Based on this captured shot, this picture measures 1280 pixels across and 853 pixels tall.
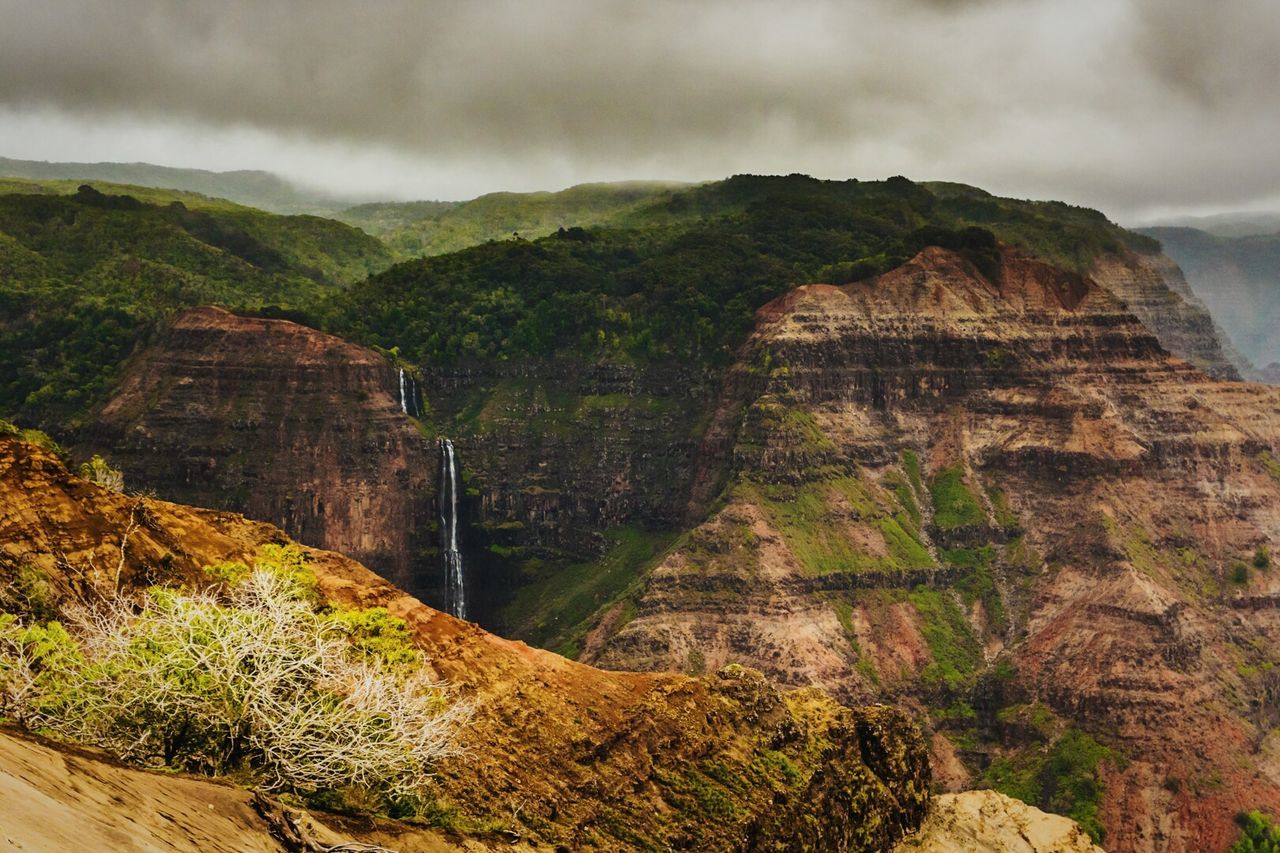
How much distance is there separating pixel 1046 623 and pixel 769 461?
37.7m

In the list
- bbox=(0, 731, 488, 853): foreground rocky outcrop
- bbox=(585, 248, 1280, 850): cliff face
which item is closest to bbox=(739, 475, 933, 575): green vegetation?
bbox=(585, 248, 1280, 850): cliff face

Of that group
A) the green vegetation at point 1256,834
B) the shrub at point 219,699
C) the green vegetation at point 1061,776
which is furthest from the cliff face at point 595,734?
the green vegetation at point 1256,834

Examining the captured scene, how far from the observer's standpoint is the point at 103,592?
63500mm

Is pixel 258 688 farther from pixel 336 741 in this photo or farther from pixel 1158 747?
pixel 1158 747

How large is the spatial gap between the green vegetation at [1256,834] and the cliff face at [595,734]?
94228 millimetres

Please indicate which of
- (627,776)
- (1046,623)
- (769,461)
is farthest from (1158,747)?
(627,776)

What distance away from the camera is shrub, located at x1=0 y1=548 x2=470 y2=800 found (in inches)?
2018

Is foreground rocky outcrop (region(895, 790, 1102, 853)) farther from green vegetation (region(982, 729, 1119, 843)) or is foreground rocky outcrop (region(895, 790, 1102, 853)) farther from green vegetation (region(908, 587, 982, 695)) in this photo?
green vegetation (region(908, 587, 982, 695))

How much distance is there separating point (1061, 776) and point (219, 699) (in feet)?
426

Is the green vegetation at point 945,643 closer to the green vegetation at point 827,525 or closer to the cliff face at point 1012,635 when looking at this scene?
the cliff face at point 1012,635

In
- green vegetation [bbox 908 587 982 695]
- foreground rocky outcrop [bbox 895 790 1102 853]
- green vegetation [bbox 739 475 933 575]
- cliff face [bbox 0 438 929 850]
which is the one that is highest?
cliff face [bbox 0 438 929 850]

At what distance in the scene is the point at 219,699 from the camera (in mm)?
52250

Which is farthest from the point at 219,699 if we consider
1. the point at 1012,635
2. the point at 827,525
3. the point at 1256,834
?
the point at 1012,635

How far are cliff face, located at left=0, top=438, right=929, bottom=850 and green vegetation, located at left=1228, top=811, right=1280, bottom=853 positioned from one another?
9423 centimetres
